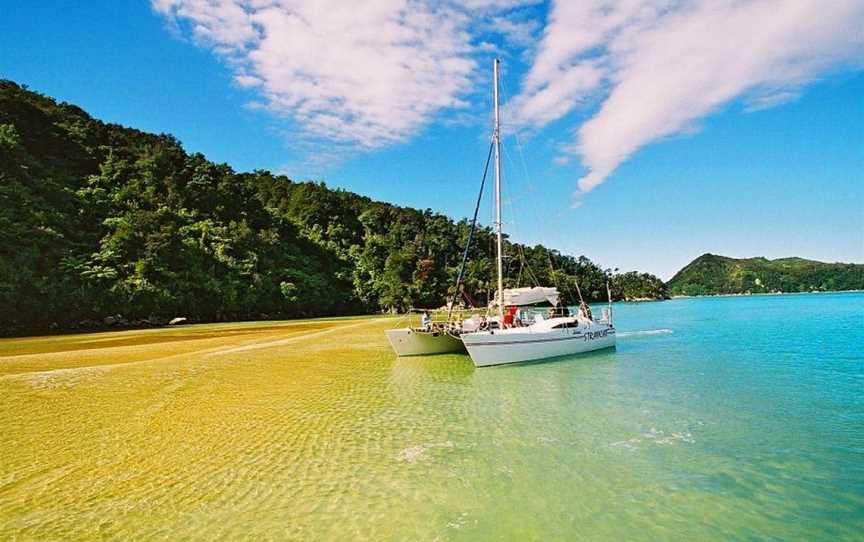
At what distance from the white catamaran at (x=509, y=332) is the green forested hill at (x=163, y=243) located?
2.39 metres

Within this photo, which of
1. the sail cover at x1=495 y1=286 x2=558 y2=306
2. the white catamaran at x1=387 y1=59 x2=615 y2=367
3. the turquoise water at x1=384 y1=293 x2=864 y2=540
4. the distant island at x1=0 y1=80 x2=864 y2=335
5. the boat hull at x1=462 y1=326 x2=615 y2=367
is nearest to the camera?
the turquoise water at x1=384 y1=293 x2=864 y2=540

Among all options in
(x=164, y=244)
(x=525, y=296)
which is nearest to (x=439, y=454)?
(x=525, y=296)

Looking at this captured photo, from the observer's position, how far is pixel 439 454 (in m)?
10.0

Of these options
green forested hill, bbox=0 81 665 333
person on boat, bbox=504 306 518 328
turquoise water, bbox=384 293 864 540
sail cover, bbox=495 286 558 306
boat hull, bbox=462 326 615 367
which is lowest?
turquoise water, bbox=384 293 864 540

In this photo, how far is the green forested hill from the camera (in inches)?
2034

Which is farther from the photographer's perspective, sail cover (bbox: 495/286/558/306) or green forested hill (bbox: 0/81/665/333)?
green forested hill (bbox: 0/81/665/333)

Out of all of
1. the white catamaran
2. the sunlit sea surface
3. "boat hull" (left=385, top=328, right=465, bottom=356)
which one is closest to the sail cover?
the white catamaran

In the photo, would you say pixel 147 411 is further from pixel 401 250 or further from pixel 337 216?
pixel 337 216

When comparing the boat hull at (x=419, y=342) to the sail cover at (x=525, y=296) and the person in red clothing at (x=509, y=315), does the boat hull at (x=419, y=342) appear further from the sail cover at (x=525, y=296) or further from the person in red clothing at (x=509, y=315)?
the sail cover at (x=525, y=296)

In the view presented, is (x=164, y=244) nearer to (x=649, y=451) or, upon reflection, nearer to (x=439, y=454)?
(x=439, y=454)

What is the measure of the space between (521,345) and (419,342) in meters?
6.14

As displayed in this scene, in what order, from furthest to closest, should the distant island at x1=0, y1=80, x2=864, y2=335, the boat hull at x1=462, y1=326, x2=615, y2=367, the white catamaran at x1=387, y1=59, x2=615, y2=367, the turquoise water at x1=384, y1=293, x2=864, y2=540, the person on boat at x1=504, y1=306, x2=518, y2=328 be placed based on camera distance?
Result: the distant island at x1=0, y1=80, x2=864, y2=335 < the person on boat at x1=504, y1=306, x2=518, y2=328 < the white catamaran at x1=387, y1=59, x2=615, y2=367 < the boat hull at x1=462, y1=326, x2=615, y2=367 < the turquoise water at x1=384, y1=293, x2=864, y2=540

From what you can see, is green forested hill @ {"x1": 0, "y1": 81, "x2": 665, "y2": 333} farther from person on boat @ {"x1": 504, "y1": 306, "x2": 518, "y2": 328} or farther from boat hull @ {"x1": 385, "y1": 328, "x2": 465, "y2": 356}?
boat hull @ {"x1": 385, "y1": 328, "x2": 465, "y2": 356}

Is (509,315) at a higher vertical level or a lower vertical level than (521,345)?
higher
